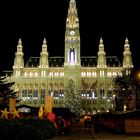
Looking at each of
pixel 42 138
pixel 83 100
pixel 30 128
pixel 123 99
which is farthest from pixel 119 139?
pixel 83 100

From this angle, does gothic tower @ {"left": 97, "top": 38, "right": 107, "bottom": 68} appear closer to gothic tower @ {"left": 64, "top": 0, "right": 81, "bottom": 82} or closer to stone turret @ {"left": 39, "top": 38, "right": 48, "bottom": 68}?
gothic tower @ {"left": 64, "top": 0, "right": 81, "bottom": 82}

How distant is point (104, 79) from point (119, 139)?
112435 mm

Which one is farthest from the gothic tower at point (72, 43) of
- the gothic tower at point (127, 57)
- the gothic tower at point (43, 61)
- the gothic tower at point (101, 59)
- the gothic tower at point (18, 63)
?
the gothic tower at point (127, 57)

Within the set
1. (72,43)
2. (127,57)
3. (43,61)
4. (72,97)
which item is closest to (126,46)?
(127,57)

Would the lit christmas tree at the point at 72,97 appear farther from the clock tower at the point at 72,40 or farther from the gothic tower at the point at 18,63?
the gothic tower at the point at 18,63

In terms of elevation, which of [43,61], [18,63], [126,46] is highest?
[126,46]

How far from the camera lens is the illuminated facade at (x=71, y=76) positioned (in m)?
138

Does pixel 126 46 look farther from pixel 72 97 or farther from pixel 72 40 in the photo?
pixel 72 97

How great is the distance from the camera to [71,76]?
13825 centimetres

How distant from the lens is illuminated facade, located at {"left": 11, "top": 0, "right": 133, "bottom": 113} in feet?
454

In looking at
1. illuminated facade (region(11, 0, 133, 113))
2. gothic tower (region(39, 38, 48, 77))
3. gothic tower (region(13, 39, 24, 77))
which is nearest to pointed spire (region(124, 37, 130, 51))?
illuminated facade (region(11, 0, 133, 113))

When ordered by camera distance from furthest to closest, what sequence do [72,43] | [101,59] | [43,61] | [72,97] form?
[101,59] → [43,61] → [72,43] → [72,97]

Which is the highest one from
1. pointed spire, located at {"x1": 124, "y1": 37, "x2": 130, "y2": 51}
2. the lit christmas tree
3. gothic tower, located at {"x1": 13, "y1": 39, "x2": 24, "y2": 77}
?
pointed spire, located at {"x1": 124, "y1": 37, "x2": 130, "y2": 51}

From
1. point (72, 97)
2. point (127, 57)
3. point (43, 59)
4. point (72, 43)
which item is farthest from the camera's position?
point (43, 59)
